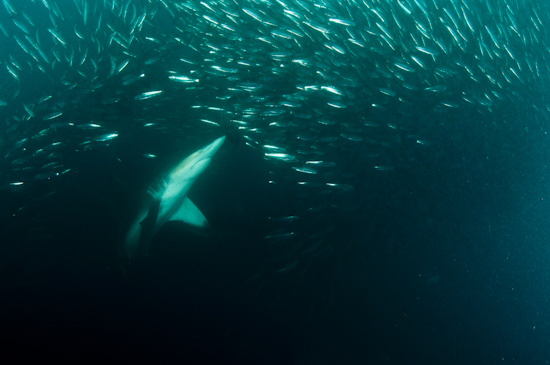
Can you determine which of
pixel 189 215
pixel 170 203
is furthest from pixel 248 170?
pixel 170 203

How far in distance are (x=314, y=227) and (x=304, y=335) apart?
11.9 feet

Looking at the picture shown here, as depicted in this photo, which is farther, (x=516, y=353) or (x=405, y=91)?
(x=516, y=353)

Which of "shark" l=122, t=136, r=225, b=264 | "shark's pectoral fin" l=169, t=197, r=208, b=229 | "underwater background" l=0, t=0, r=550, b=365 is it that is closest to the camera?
"shark" l=122, t=136, r=225, b=264

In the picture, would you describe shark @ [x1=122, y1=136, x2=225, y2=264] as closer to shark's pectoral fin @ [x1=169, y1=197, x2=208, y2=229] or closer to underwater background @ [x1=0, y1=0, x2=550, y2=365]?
shark's pectoral fin @ [x1=169, y1=197, x2=208, y2=229]

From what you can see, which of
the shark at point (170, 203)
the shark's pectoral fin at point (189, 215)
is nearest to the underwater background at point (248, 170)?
the shark at point (170, 203)

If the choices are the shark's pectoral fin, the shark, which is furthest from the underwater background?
the shark's pectoral fin

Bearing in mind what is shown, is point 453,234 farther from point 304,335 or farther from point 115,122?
point 115,122

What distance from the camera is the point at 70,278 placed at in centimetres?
1107

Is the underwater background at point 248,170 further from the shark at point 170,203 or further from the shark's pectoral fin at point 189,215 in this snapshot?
the shark's pectoral fin at point 189,215

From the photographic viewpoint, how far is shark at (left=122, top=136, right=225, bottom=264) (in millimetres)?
5117

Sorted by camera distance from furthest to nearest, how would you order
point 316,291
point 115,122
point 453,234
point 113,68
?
point 453,234 → point 316,291 → point 115,122 → point 113,68

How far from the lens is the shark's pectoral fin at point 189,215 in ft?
21.6

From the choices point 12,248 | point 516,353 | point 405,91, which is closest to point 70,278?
point 12,248

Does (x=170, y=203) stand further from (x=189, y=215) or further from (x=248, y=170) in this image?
(x=248, y=170)
